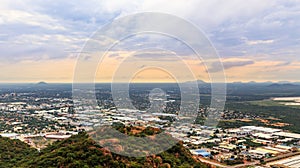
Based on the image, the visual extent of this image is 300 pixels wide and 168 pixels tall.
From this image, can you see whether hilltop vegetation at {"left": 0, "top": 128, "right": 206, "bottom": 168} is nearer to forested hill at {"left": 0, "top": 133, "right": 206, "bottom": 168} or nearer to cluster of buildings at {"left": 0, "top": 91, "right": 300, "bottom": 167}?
forested hill at {"left": 0, "top": 133, "right": 206, "bottom": 168}

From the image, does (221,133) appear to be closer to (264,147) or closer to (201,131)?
(201,131)

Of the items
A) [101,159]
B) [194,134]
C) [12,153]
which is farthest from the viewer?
[194,134]

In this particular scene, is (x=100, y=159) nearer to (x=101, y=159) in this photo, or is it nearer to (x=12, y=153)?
(x=101, y=159)

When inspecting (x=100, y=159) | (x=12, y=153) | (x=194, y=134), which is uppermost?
(x=100, y=159)

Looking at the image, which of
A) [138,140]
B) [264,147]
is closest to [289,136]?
[264,147]

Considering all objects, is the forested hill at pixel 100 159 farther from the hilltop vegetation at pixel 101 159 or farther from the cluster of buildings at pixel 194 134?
the cluster of buildings at pixel 194 134

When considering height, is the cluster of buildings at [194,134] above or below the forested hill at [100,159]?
below

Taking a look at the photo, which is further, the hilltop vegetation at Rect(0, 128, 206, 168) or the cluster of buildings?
the cluster of buildings

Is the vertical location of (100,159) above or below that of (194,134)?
above

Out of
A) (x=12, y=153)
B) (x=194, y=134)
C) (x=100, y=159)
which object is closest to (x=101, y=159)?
(x=100, y=159)

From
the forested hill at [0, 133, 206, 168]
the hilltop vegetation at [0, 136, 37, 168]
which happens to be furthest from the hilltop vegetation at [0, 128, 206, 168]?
the hilltop vegetation at [0, 136, 37, 168]

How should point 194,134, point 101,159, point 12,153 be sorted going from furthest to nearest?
point 194,134, point 12,153, point 101,159

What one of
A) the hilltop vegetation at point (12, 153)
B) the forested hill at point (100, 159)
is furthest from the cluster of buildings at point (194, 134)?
the forested hill at point (100, 159)

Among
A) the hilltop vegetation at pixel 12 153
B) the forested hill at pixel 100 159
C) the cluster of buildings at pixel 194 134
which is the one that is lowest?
the cluster of buildings at pixel 194 134
